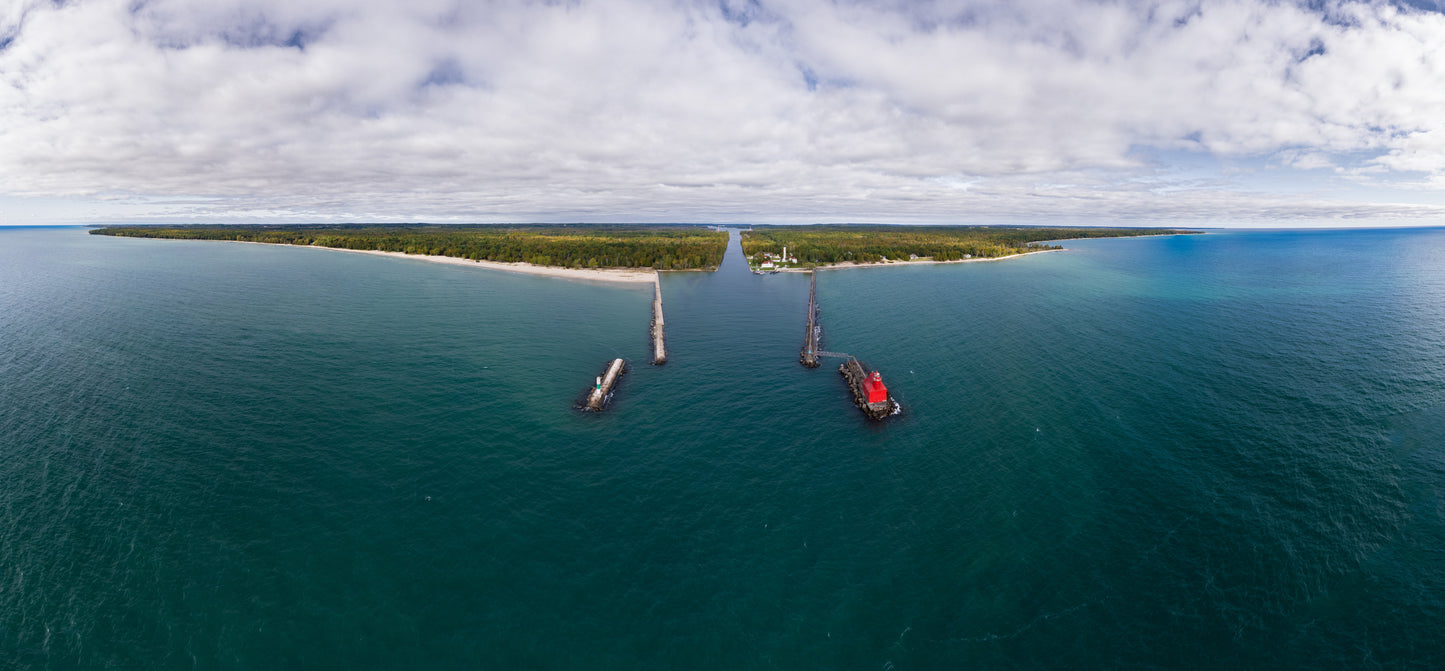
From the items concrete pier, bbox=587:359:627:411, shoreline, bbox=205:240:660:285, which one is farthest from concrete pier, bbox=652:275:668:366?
shoreline, bbox=205:240:660:285

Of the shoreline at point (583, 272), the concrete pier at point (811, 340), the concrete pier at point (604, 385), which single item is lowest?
the concrete pier at point (604, 385)

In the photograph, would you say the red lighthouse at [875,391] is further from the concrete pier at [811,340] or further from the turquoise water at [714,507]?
the concrete pier at [811,340]

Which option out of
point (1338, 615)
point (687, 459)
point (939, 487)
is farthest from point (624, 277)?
point (1338, 615)

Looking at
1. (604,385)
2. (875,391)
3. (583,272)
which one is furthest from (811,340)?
(583,272)

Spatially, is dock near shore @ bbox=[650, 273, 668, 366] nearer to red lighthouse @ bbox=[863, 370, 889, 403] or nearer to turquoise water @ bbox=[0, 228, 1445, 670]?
turquoise water @ bbox=[0, 228, 1445, 670]

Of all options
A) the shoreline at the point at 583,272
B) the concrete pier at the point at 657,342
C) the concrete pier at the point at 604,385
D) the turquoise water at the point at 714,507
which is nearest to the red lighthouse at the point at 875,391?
the turquoise water at the point at 714,507
